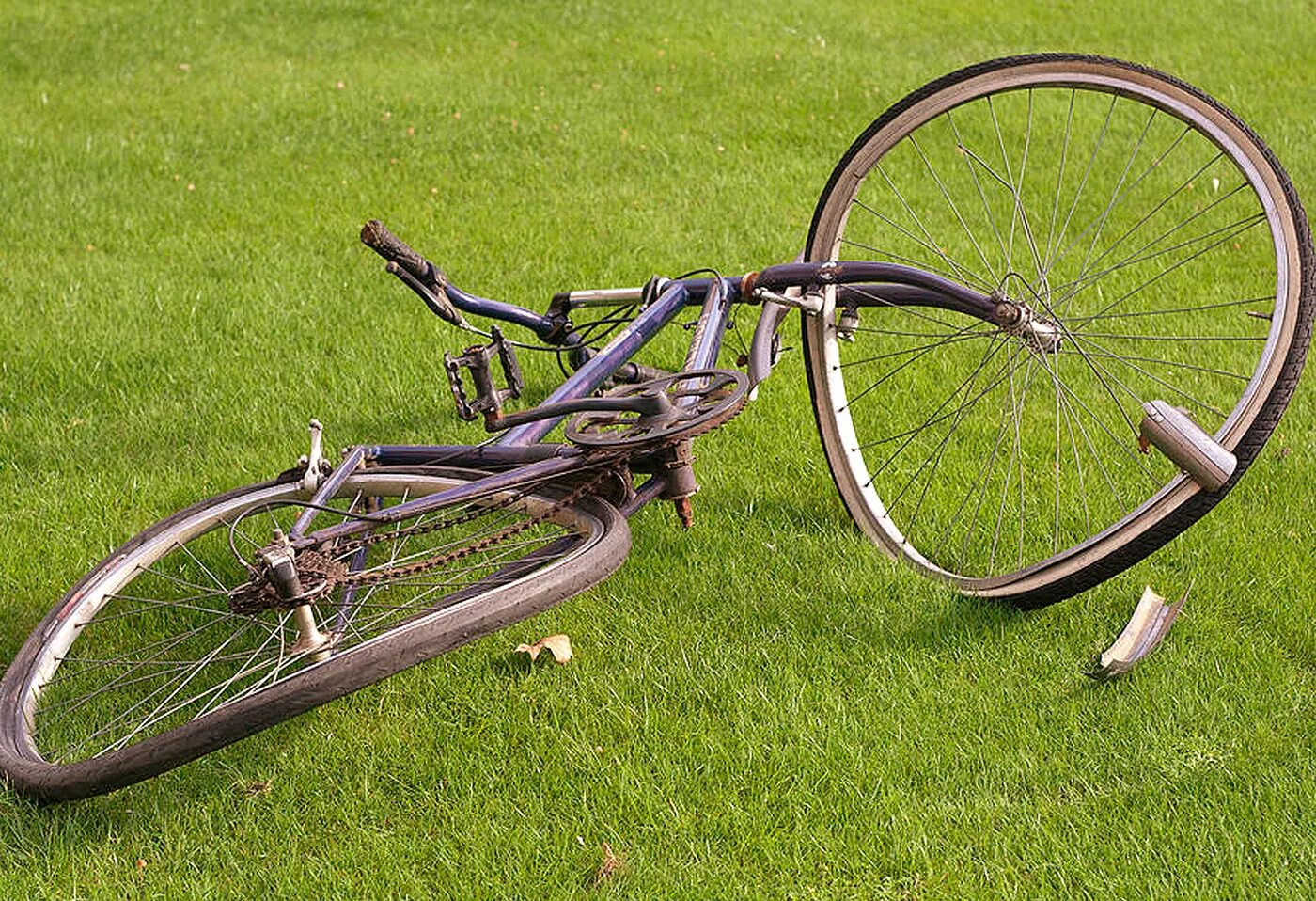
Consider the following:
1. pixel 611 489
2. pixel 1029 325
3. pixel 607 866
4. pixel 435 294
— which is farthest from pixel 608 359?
pixel 607 866

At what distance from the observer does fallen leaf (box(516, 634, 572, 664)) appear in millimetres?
3619

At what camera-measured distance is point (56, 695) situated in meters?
3.52

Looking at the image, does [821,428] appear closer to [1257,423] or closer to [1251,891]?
[1257,423]

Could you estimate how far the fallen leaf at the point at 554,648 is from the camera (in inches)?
142

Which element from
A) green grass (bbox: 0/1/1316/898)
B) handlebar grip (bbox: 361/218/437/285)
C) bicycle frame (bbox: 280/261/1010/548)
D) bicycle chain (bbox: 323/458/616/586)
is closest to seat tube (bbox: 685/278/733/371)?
bicycle frame (bbox: 280/261/1010/548)

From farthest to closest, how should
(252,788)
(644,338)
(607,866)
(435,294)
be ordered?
(435,294) < (644,338) < (252,788) < (607,866)

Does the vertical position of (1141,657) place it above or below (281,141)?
below

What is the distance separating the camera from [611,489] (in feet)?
11.4

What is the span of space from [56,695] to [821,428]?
2.20m

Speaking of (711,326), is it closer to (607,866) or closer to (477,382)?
(477,382)

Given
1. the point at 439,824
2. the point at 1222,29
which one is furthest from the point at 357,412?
the point at 1222,29

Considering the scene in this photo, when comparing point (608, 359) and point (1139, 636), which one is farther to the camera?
point (608, 359)

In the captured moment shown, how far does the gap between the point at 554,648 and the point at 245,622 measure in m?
0.85

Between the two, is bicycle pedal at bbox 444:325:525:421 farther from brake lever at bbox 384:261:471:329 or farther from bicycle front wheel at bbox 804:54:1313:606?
bicycle front wheel at bbox 804:54:1313:606
